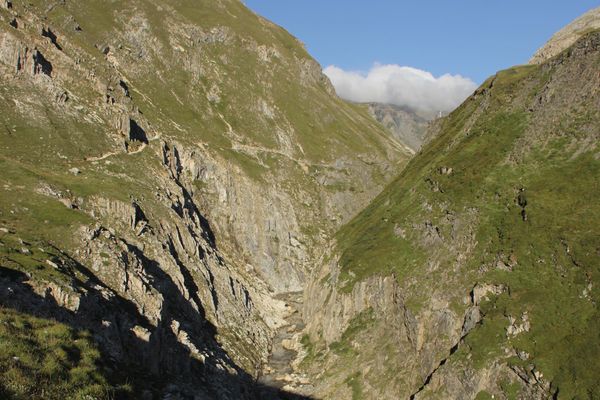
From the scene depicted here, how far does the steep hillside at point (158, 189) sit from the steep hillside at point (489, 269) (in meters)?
16.2

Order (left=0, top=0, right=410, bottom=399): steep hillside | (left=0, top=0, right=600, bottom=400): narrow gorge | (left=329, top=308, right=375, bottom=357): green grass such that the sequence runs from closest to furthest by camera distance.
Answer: (left=0, top=0, right=410, bottom=399): steep hillside → (left=0, top=0, right=600, bottom=400): narrow gorge → (left=329, top=308, right=375, bottom=357): green grass

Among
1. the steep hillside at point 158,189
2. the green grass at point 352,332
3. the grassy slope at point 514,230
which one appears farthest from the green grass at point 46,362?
the green grass at point 352,332

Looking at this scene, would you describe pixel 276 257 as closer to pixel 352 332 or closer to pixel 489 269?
pixel 352 332

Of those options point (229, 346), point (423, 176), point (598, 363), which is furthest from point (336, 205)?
point (598, 363)

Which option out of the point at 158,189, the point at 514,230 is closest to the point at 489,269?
the point at 514,230

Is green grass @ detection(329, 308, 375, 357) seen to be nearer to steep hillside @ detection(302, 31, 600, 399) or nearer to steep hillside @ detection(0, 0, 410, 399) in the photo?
steep hillside @ detection(302, 31, 600, 399)

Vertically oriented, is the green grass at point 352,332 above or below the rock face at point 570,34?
below

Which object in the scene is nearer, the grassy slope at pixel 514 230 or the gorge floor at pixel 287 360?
the grassy slope at pixel 514 230

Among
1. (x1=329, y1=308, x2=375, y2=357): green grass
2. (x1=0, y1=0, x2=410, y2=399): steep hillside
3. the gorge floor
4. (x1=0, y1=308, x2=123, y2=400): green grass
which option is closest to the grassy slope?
(x1=329, y1=308, x2=375, y2=357): green grass

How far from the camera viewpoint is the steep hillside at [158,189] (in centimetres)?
3688

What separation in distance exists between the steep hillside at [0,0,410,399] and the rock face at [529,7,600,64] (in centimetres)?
6529

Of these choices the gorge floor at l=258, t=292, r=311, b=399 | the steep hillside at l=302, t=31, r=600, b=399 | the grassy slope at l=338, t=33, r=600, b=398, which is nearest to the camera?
the grassy slope at l=338, t=33, r=600, b=398

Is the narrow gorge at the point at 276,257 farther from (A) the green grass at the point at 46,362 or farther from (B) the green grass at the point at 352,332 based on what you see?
(B) the green grass at the point at 352,332

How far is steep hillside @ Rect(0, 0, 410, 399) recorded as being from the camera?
36.9m
